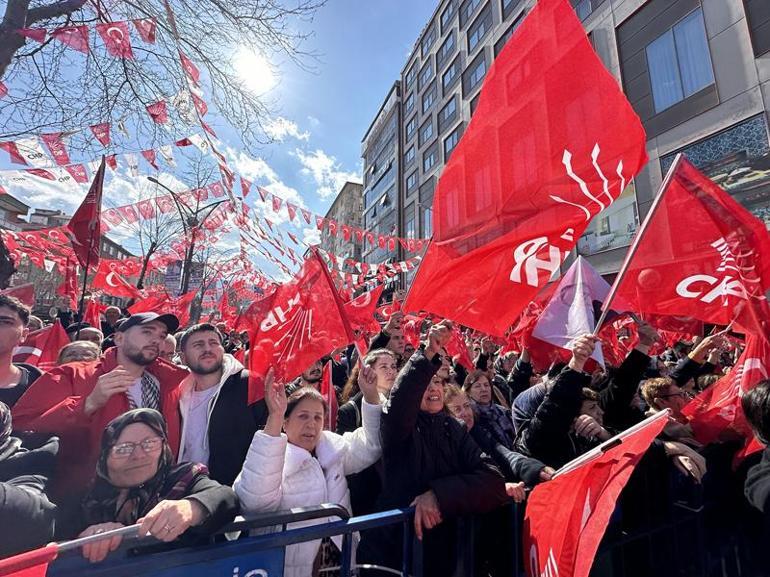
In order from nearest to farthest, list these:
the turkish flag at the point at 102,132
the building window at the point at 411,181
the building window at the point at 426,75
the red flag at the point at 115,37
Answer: the red flag at the point at 115,37 < the turkish flag at the point at 102,132 < the building window at the point at 426,75 < the building window at the point at 411,181

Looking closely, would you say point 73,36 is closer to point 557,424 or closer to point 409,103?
point 557,424

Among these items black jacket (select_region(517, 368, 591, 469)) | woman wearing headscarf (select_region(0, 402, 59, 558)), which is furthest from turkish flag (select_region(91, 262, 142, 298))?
black jacket (select_region(517, 368, 591, 469))

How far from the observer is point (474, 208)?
2998 millimetres

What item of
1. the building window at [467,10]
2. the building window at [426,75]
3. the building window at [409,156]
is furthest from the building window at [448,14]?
the building window at [409,156]

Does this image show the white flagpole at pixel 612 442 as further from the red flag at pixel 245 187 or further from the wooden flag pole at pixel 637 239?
the red flag at pixel 245 187

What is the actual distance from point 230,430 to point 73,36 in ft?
19.3

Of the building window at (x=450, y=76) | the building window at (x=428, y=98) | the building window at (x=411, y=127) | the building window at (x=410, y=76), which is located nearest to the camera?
the building window at (x=450, y=76)

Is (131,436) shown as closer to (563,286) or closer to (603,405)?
(603,405)

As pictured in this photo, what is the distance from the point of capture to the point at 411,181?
37.8 meters

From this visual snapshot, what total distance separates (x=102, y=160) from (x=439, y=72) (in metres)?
31.7

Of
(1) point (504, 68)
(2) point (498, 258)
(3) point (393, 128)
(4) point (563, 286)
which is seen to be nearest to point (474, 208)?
(2) point (498, 258)

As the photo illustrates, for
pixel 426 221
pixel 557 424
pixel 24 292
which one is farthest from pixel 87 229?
pixel 426 221

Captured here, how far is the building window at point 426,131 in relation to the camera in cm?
3394

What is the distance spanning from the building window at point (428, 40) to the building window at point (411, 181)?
33.5 feet
